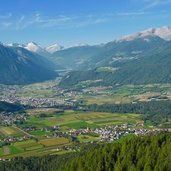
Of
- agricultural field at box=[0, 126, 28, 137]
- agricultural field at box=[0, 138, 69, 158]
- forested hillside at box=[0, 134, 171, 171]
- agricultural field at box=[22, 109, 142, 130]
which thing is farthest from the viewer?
agricultural field at box=[22, 109, 142, 130]

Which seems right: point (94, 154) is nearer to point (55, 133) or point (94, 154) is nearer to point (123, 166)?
point (123, 166)

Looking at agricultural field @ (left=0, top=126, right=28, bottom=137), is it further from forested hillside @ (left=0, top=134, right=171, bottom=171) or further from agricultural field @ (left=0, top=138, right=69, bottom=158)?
forested hillside @ (left=0, top=134, right=171, bottom=171)

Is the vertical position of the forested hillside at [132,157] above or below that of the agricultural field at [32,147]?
above

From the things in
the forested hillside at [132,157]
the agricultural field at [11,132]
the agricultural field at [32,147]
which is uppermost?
the forested hillside at [132,157]

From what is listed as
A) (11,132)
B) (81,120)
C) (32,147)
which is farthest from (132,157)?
(81,120)

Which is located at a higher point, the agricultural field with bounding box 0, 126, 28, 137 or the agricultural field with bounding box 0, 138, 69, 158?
the agricultural field with bounding box 0, 126, 28, 137

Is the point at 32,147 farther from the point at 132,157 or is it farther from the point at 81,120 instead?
the point at 132,157

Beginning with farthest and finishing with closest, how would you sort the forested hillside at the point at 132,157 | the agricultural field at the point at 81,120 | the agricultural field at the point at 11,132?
1. the agricultural field at the point at 81,120
2. the agricultural field at the point at 11,132
3. the forested hillside at the point at 132,157

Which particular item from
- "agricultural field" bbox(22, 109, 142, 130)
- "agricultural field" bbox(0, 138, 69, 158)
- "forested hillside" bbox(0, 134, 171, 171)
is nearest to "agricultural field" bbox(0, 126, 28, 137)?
"agricultural field" bbox(22, 109, 142, 130)

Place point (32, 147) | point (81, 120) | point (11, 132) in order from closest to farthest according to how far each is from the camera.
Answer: point (32, 147) → point (11, 132) → point (81, 120)

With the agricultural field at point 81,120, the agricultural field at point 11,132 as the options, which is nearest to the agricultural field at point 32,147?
the agricultural field at point 11,132

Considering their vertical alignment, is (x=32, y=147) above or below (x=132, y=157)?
below

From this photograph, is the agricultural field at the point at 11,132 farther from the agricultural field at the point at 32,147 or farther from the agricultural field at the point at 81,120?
the agricultural field at the point at 32,147
